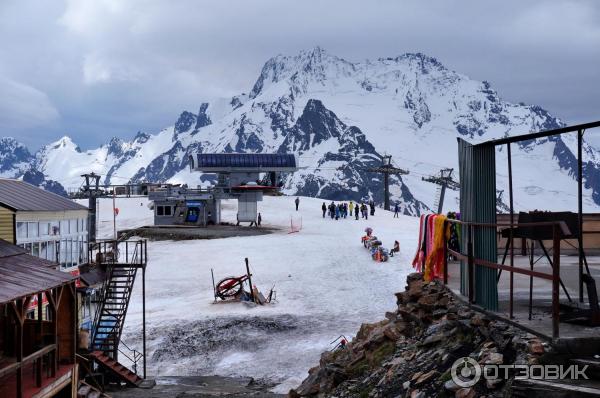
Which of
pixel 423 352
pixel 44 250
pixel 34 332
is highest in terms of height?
pixel 44 250

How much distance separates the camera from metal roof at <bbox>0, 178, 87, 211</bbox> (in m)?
21.3

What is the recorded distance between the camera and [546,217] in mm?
10508

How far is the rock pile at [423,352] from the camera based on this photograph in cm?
869

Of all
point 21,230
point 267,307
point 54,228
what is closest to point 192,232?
point 267,307

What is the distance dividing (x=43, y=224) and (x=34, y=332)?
19.4ft

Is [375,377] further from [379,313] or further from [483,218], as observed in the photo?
[379,313]

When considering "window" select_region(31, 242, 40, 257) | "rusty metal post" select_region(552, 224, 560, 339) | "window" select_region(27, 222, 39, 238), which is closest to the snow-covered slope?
"window" select_region(31, 242, 40, 257)

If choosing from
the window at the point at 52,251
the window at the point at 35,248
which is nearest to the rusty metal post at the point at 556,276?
the window at the point at 35,248

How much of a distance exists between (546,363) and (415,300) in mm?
6323

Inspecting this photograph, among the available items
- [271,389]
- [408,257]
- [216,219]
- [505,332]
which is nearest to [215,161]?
[216,219]

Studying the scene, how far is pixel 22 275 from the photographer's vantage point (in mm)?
15258

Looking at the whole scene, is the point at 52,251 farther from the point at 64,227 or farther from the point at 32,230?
the point at 32,230

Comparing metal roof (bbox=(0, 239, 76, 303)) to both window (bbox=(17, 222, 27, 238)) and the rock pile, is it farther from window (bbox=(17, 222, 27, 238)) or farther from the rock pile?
the rock pile

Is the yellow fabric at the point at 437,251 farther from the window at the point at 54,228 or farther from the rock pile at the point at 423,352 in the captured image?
the window at the point at 54,228
